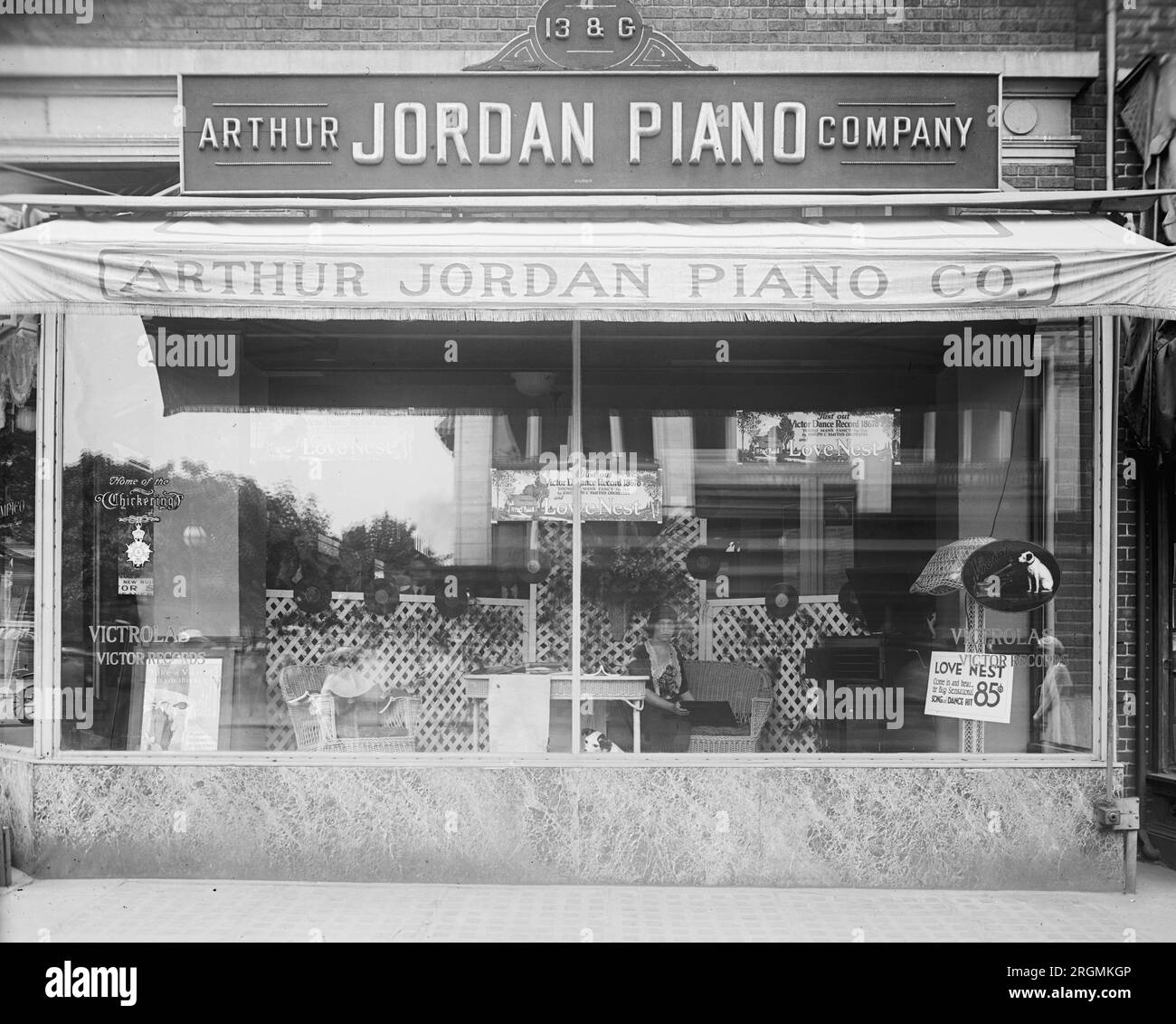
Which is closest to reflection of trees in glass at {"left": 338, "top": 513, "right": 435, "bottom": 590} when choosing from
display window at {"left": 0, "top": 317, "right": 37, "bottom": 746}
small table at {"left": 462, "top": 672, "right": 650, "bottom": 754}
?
small table at {"left": 462, "top": 672, "right": 650, "bottom": 754}

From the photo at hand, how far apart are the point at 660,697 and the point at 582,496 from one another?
54.5 inches

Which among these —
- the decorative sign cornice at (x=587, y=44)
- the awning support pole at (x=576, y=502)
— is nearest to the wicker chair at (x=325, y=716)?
the awning support pole at (x=576, y=502)

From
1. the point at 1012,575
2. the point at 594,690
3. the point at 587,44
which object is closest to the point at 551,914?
the point at 594,690

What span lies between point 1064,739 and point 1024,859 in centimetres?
78

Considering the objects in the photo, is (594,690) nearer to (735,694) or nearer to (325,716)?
(735,694)

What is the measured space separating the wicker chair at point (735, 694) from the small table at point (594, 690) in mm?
357

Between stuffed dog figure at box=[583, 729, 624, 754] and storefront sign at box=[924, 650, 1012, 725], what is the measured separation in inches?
78.1

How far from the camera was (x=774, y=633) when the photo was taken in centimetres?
680

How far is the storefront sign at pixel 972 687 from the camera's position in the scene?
6282 millimetres

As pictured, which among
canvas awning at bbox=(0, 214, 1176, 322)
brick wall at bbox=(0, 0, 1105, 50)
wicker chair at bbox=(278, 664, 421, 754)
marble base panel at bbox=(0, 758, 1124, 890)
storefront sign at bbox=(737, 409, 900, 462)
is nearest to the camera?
canvas awning at bbox=(0, 214, 1176, 322)

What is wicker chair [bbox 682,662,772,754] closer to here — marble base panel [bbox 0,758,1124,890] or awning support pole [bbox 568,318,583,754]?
marble base panel [bbox 0,758,1124,890]

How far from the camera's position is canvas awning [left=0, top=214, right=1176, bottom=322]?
16.7 feet

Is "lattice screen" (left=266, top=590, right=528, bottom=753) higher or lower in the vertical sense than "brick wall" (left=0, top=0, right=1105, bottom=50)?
lower

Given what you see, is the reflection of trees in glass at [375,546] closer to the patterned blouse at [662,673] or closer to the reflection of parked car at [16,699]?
the patterned blouse at [662,673]
